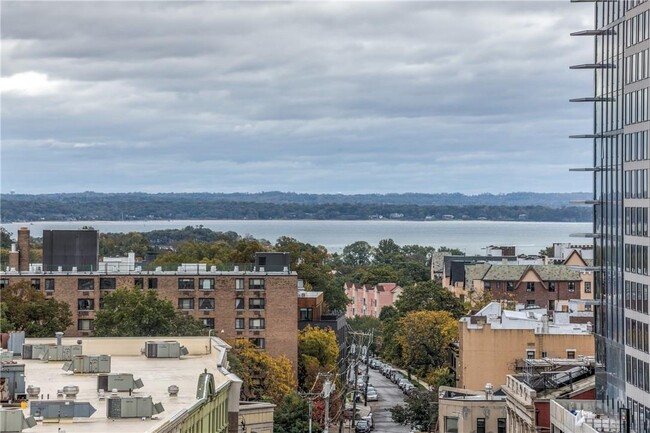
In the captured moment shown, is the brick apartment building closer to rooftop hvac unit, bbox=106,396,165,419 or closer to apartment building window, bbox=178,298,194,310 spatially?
apartment building window, bbox=178,298,194,310

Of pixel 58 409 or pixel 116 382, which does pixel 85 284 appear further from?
pixel 58 409

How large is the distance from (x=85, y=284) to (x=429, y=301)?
37.9m

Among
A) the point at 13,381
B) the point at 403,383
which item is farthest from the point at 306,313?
the point at 13,381

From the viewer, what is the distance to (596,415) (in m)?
67.1

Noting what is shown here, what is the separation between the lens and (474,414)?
89.6 metres

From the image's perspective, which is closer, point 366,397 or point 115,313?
point 115,313

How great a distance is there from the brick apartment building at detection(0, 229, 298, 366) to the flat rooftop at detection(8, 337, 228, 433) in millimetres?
49380

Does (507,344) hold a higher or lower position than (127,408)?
lower

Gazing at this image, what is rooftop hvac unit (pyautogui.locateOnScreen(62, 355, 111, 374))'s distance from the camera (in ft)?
198

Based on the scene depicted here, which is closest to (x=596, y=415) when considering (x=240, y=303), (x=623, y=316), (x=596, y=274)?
(x=623, y=316)

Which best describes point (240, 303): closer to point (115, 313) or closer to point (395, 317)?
point (115, 313)

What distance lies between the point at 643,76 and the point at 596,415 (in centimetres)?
1408

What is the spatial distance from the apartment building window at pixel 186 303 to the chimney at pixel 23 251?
1422 centimetres

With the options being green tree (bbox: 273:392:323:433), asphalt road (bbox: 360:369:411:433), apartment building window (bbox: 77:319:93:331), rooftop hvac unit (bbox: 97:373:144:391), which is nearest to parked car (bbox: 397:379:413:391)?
asphalt road (bbox: 360:369:411:433)
